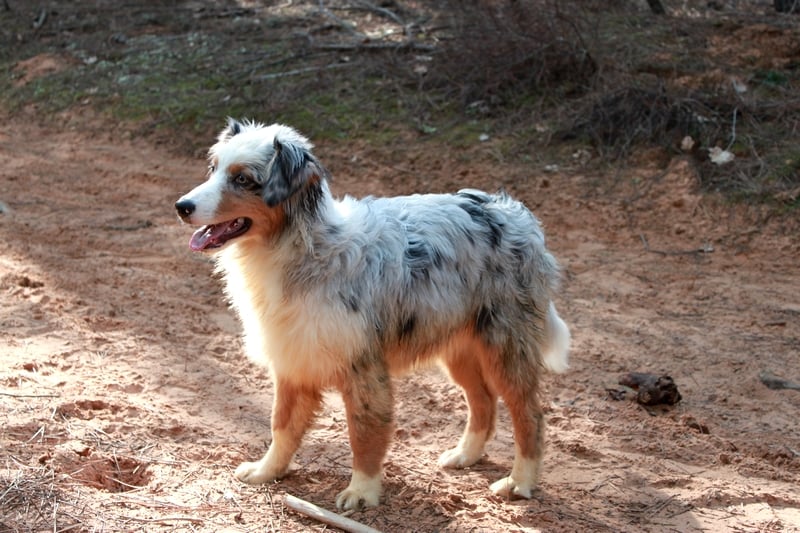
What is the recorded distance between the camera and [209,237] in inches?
186

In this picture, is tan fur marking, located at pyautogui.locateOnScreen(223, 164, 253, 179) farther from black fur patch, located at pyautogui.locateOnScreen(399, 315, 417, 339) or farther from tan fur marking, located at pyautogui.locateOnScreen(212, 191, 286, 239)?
black fur patch, located at pyautogui.locateOnScreen(399, 315, 417, 339)

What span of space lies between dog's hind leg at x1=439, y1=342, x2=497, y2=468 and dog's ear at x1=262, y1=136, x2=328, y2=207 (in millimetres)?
1671

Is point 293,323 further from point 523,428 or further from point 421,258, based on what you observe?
point 523,428

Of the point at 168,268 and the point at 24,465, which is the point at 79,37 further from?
the point at 24,465

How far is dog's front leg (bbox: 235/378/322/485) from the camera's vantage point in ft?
17.2

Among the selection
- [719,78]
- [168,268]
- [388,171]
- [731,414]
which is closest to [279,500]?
[731,414]

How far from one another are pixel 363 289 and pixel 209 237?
85 centimetres

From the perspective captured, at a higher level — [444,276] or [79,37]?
[444,276]

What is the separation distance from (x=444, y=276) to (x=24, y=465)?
2.50 metres

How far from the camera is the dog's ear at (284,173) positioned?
4.70m

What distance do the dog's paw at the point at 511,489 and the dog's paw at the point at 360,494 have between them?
0.79 metres

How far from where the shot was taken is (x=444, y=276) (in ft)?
16.9

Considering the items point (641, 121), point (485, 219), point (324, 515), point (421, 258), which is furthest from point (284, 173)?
point (641, 121)

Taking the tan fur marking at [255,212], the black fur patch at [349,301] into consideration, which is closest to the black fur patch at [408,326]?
the black fur patch at [349,301]
